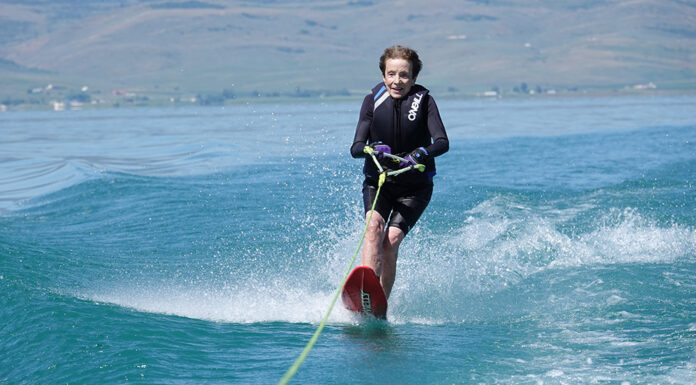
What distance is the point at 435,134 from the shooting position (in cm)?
607

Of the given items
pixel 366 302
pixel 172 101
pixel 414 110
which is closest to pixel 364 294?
pixel 366 302

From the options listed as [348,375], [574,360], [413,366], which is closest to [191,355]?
[348,375]

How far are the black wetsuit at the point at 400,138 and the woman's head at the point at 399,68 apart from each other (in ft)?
0.21

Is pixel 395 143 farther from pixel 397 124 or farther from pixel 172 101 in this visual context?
pixel 172 101

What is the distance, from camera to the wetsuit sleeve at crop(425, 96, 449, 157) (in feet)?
19.7

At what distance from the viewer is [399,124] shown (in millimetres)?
6176

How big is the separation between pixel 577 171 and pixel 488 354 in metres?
12.2

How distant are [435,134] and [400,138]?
0.96 ft

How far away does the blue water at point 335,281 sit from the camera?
5.25 m

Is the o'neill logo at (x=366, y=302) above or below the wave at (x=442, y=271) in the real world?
above

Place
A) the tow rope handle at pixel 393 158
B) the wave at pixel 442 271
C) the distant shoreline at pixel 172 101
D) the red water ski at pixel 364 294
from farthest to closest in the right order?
1. the distant shoreline at pixel 172 101
2. the wave at pixel 442 271
3. the red water ski at pixel 364 294
4. the tow rope handle at pixel 393 158

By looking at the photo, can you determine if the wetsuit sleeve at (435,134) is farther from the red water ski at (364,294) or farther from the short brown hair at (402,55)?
the red water ski at (364,294)

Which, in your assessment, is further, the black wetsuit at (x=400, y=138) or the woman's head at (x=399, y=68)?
the black wetsuit at (x=400, y=138)

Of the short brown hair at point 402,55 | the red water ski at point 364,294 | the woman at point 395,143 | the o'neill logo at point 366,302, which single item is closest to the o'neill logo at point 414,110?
the woman at point 395,143
